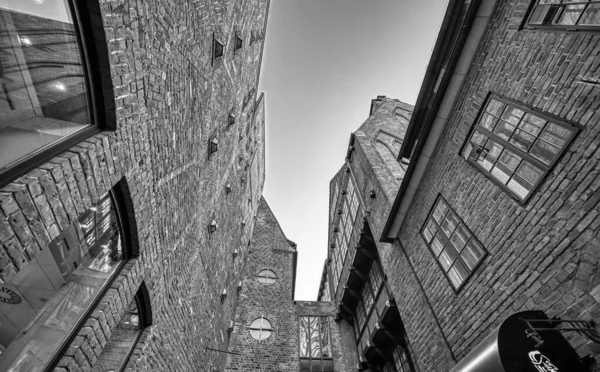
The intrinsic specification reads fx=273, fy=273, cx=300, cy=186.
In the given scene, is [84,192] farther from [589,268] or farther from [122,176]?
[589,268]

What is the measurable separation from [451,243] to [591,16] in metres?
3.57

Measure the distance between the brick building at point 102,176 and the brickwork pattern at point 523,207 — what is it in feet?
15.9

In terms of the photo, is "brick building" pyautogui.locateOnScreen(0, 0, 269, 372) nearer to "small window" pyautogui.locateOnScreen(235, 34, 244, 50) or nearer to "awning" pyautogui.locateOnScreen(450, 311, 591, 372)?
"small window" pyautogui.locateOnScreen(235, 34, 244, 50)

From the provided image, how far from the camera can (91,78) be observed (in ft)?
8.66

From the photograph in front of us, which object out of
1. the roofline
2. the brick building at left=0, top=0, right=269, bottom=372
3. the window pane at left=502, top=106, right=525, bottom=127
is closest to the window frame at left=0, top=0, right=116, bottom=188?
the brick building at left=0, top=0, right=269, bottom=372

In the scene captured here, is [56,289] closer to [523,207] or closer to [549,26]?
[523,207]

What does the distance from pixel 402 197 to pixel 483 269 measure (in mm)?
2899

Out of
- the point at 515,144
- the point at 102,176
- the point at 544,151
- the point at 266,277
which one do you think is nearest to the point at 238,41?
the point at 102,176

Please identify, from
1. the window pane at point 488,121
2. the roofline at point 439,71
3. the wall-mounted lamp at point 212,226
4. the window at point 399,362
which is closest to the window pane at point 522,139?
the window pane at point 488,121

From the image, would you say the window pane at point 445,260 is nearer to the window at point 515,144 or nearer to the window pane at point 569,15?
the window at point 515,144

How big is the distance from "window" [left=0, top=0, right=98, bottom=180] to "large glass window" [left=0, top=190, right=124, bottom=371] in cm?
82

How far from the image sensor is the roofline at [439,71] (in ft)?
17.1

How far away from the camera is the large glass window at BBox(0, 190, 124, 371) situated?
212 centimetres

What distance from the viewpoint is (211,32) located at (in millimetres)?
5566
